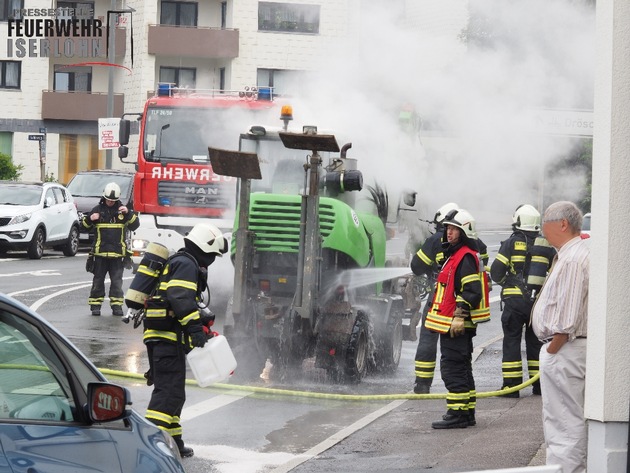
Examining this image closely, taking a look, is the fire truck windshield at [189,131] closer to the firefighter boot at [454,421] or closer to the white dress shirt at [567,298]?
the firefighter boot at [454,421]

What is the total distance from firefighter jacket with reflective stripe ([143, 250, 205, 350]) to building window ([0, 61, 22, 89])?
145ft

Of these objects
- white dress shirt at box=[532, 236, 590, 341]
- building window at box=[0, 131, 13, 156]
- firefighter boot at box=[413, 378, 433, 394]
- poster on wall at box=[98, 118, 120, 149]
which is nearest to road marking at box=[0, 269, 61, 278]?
poster on wall at box=[98, 118, 120, 149]

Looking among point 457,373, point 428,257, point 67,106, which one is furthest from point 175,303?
point 67,106

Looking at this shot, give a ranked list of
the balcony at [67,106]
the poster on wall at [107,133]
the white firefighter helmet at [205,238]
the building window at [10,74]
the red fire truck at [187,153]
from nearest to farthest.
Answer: the white firefighter helmet at [205,238]
the red fire truck at [187,153]
the poster on wall at [107,133]
the balcony at [67,106]
the building window at [10,74]

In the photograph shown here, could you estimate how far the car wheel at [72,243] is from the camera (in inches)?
1138

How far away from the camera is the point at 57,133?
170ft

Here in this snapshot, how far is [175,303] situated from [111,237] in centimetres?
981

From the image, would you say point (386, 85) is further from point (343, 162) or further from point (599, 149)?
A: point (599, 149)

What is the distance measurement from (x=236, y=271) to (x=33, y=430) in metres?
8.10

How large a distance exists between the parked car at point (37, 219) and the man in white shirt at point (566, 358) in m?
20.8

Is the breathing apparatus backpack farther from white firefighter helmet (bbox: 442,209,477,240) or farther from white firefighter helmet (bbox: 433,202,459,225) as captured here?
white firefighter helmet (bbox: 433,202,459,225)

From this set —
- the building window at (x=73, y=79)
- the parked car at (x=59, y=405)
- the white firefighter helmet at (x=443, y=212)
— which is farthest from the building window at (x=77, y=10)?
the parked car at (x=59, y=405)

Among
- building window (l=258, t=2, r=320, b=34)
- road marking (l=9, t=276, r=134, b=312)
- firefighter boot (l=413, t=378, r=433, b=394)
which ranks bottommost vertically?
firefighter boot (l=413, t=378, r=433, b=394)

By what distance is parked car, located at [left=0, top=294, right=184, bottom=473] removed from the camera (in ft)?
14.5
